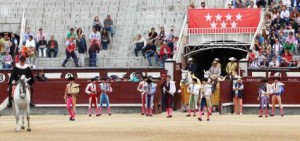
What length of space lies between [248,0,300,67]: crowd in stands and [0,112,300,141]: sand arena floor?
7.66m

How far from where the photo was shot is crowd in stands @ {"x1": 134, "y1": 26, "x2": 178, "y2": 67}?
40906 millimetres

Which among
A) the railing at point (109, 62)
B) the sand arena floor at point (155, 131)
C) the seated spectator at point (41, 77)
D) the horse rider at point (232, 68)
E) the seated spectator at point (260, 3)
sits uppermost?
the seated spectator at point (260, 3)

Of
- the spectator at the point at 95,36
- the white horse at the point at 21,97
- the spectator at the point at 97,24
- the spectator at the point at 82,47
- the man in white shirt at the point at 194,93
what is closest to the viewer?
the white horse at the point at 21,97

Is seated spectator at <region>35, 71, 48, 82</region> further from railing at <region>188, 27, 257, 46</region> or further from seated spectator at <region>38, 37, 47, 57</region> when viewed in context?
railing at <region>188, 27, 257, 46</region>

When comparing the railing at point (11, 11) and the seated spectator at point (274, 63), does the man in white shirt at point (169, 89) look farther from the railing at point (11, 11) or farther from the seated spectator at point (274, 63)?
the railing at point (11, 11)

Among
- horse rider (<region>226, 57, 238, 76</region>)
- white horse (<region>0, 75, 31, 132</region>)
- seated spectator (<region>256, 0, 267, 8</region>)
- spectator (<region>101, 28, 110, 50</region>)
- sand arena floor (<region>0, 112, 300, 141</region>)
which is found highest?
seated spectator (<region>256, 0, 267, 8</region>)

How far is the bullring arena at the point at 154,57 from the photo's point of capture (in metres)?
37.3

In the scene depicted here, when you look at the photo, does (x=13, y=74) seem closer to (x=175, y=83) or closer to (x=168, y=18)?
(x=175, y=83)

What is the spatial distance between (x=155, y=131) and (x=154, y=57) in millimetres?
15358

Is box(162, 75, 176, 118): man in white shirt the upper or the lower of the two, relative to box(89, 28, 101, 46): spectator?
lower

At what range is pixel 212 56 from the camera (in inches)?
1805

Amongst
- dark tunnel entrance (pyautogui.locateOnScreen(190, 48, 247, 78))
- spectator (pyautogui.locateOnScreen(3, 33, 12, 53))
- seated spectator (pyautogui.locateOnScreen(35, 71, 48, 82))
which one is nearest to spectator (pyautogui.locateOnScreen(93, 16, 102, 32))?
seated spectator (pyautogui.locateOnScreen(35, 71, 48, 82))

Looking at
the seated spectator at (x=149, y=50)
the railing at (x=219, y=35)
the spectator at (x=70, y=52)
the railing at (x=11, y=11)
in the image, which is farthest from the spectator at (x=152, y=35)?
the railing at (x=11, y=11)

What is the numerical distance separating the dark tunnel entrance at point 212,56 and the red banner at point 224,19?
5.75 feet
